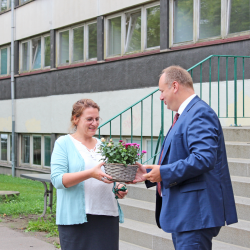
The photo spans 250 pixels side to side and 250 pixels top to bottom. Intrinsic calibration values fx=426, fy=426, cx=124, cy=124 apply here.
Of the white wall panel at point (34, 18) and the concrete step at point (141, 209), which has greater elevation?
the white wall panel at point (34, 18)

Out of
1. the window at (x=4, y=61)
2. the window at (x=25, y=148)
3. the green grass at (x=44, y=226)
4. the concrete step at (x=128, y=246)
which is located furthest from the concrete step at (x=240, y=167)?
the window at (x=4, y=61)

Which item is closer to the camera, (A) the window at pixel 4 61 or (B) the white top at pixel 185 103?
(B) the white top at pixel 185 103

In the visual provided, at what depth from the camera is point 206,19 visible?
891cm

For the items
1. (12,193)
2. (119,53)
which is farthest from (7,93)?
(12,193)

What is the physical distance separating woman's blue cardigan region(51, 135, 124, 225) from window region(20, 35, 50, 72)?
11.4 metres

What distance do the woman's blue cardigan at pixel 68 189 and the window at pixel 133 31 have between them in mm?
7255

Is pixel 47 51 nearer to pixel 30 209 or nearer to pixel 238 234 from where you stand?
pixel 30 209

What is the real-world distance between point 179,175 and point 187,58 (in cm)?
692

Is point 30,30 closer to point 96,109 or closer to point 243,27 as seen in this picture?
point 243,27

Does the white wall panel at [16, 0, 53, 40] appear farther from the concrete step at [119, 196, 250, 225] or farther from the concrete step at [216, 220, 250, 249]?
the concrete step at [216, 220, 250, 249]

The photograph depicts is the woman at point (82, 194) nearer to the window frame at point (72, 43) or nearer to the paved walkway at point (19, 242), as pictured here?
the paved walkway at point (19, 242)

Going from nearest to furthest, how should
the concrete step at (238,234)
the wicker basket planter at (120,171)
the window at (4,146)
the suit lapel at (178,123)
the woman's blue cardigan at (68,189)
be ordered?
the suit lapel at (178,123) → the wicker basket planter at (120,171) → the woman's blue cardigan at (68,189) → the concrete step at (238,234) → the window at (4,146)

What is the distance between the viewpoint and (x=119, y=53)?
11.2 metres

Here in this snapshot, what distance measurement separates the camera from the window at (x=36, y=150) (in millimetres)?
14797
